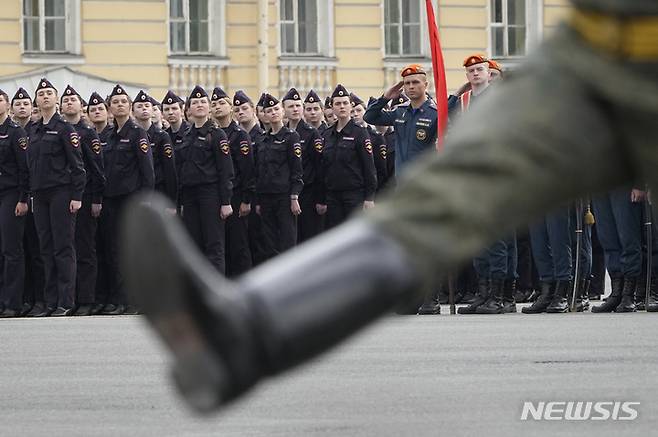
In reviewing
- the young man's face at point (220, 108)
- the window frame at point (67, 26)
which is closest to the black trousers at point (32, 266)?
the young man's face at point (220, 108)

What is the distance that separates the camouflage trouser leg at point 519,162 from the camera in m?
3.01

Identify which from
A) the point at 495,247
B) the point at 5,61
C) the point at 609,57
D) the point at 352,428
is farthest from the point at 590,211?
the point at 5,61

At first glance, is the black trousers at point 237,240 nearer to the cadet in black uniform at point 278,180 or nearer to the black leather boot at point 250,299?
the cadet in black uniform at point 278,180

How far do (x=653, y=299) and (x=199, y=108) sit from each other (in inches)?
216

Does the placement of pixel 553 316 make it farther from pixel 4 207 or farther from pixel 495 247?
pixel 4 207

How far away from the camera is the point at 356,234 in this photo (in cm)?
308

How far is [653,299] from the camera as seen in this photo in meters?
15.0

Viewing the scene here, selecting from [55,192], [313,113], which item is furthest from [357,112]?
[55,192]

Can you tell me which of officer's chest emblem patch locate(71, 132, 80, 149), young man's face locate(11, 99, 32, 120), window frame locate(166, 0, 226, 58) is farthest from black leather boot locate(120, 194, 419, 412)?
window frame locate(166, 0, 226, 58)

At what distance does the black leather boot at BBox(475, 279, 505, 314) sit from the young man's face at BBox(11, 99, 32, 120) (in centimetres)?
515

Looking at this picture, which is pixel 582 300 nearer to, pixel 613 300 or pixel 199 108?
pixel 613 300

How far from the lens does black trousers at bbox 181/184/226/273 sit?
1852cm

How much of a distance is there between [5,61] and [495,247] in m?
16.2

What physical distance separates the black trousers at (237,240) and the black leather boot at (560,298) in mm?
4888
